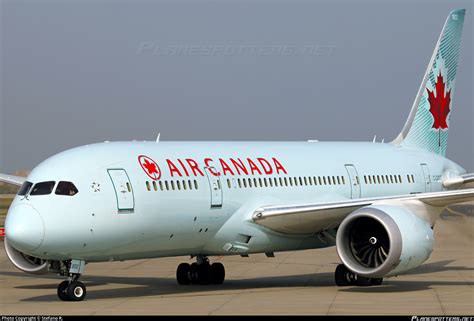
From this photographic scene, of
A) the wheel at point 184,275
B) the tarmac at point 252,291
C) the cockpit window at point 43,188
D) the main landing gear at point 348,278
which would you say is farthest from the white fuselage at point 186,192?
the wheel at point 184,275

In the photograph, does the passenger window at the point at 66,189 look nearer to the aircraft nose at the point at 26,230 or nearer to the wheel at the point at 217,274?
the aircraft nose at the point at 26,230

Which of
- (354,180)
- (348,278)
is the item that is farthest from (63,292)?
(354,180)

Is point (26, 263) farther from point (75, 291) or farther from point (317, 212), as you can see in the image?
point (317, 212)

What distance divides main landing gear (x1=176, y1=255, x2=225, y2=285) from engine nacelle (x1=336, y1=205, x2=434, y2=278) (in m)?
4.57

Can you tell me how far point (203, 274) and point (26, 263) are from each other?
5.10 metres

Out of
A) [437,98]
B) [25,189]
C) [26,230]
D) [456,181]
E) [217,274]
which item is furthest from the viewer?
[437,98]

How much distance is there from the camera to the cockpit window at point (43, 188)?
2475cm

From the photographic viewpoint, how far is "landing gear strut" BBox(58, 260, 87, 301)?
2494 centimetres

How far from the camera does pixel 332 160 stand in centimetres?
3306

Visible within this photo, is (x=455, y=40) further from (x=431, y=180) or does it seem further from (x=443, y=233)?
(x=443, y=233)

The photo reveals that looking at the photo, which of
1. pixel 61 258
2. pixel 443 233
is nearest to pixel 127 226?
pixel 61 258

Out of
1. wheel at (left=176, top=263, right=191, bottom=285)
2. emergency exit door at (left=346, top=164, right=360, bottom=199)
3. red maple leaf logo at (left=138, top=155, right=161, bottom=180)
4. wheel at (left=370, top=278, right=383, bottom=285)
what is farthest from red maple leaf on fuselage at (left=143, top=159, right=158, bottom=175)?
emergency exit door at (left=346, top=164, right=360, bottom=199)

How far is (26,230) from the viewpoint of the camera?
23.8m

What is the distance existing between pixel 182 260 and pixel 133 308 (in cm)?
1624
